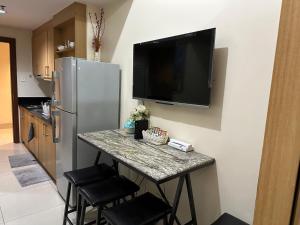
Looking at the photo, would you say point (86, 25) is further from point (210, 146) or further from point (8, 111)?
point (8, 111)

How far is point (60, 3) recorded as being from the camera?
2.84 meters

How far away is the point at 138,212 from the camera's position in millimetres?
1481

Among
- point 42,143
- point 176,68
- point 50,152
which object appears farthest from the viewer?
point 42,143

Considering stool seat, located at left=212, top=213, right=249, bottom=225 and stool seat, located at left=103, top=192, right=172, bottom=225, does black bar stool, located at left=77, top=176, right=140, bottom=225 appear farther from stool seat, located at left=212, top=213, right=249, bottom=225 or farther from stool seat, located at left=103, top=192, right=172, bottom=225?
stool seat, located at left=212, top=213, right=249, bottom=225

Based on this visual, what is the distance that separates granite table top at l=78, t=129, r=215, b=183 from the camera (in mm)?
1409

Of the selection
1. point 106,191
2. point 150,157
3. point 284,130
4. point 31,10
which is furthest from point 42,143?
point 284,130

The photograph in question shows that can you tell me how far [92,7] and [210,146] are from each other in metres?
2.37

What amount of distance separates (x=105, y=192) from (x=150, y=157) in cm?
48

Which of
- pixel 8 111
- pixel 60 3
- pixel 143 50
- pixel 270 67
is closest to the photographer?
pixel 270 67

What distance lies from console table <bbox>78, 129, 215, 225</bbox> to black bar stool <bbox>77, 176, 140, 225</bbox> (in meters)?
0.30

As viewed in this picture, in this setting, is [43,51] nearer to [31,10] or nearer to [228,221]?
[31,10]

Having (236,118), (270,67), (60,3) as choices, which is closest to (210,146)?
(236,118)

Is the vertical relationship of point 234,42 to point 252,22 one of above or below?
below

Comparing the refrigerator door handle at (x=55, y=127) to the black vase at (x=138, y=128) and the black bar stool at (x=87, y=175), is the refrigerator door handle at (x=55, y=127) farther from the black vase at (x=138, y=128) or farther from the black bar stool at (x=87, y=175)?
the black vase at (x=138, y=128)
